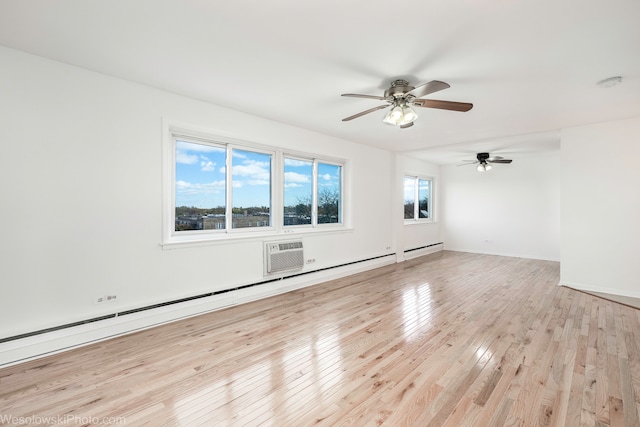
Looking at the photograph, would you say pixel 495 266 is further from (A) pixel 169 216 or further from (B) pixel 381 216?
(A) pixel 169 216

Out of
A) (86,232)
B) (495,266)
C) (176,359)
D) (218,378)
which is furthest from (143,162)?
(495,266)

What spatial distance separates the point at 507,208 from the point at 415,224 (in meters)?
2.41

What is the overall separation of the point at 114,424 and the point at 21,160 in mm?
2222

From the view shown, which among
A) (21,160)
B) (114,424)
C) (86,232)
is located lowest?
(114,424)

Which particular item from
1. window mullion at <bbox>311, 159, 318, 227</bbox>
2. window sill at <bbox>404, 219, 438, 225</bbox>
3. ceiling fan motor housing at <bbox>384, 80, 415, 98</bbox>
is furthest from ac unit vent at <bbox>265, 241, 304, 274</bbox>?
window sill at <bbox>404, 219, 438, 225</bbox>

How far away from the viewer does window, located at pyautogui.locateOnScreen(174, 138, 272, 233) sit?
349 centimetres

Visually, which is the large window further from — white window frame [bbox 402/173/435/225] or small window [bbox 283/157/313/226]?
white window frame [bbox 402/173/435/225]

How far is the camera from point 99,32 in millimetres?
2068

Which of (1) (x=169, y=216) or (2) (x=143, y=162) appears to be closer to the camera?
(2) (x=143, y=162)

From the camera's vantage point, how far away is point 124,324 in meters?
2.82

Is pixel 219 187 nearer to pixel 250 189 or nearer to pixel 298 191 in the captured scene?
pixel 250 189

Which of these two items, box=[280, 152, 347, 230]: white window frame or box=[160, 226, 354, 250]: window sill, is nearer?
box=[160, 226, 354, 250]: window sill

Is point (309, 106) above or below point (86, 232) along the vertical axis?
above

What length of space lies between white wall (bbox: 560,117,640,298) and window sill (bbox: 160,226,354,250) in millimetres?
3713
